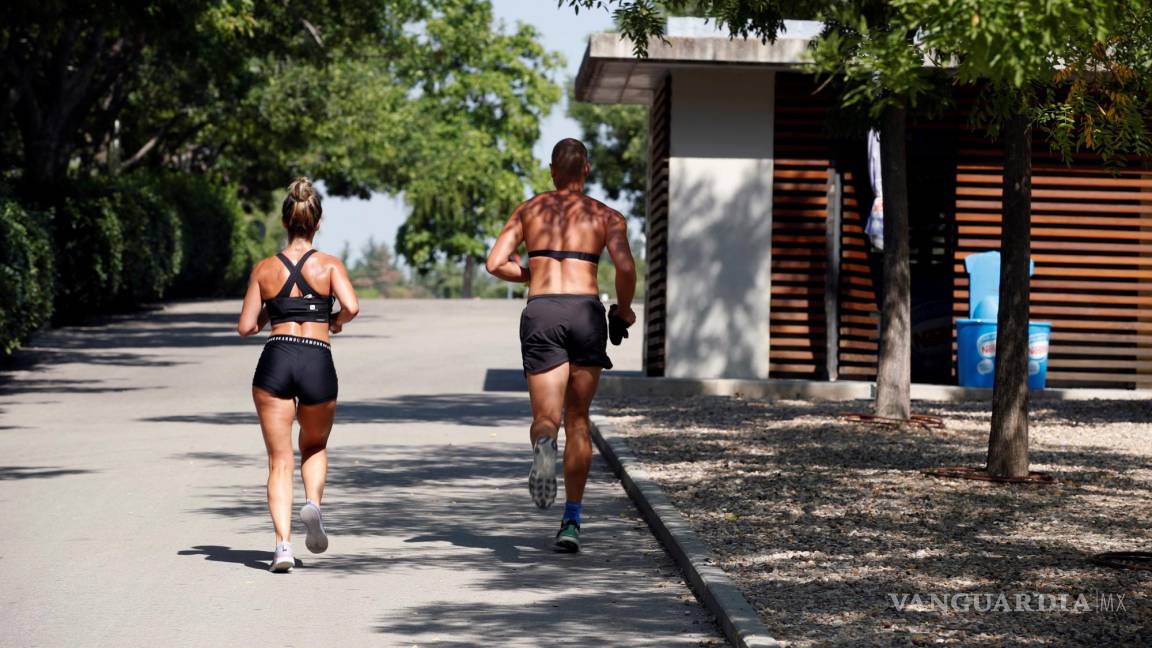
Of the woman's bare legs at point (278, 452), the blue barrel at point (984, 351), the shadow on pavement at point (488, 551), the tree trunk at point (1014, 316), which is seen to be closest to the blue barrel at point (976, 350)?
the blue barrel at point (984, 351)

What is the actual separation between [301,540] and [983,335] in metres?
11.6

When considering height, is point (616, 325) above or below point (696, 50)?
below

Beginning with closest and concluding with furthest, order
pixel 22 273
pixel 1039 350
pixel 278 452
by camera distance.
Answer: pixel 278 452, pixel 1039 350, pixel 22 273

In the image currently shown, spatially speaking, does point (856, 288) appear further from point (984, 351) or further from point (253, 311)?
point (253, 311)

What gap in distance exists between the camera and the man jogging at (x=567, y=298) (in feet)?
27.7

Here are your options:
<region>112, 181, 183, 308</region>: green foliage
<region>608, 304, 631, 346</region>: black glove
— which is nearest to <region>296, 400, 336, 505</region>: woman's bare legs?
<region>608, 304, 631, 346</region>: black glove

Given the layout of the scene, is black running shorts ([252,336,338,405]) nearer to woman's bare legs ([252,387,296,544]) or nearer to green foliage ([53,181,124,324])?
woman's bare legs ([252,387,296,544])

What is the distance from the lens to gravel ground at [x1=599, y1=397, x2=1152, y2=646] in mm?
6496

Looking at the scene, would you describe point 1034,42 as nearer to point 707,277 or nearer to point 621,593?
point 621,593

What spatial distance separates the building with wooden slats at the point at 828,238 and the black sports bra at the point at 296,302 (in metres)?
11.2

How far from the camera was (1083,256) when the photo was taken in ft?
65.4

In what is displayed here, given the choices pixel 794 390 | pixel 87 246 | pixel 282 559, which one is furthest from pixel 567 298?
pixel 87 246

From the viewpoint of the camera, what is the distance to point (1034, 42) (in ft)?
17.5

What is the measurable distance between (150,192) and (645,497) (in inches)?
1092
